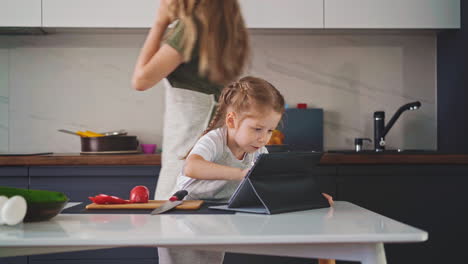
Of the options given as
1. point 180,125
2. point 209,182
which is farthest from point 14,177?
point 209,182

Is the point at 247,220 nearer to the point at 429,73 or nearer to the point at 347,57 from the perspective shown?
the point at 347,57

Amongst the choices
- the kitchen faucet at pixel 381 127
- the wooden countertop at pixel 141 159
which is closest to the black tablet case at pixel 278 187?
the wooden countertop at pixel 141 159

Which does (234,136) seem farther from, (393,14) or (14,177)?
(393,14)

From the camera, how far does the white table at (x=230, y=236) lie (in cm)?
82

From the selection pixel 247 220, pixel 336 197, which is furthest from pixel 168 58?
pixel 336 197

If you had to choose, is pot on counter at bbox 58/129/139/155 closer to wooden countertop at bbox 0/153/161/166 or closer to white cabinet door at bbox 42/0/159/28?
wooden countertop at bbox 0/153/161/166

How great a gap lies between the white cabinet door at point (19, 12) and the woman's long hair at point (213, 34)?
4.38 ft

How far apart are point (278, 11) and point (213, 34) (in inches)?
45.4

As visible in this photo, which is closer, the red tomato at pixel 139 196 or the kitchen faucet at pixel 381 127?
the red tomato at pixel 139 196

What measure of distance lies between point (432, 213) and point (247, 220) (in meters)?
1.59

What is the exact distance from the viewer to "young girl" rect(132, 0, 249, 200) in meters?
1.45

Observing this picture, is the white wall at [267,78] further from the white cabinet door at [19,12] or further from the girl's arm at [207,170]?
the girl's arm at [207,170]

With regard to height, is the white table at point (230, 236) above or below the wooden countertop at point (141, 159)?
below

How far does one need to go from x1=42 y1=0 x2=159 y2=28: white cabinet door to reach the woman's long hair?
110 cm
